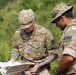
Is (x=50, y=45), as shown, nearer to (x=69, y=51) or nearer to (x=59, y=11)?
(x=59, y=11)

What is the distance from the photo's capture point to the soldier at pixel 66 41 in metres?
3.85

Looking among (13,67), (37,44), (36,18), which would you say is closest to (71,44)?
(13,67)

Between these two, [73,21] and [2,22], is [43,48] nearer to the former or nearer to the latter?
[73,21]

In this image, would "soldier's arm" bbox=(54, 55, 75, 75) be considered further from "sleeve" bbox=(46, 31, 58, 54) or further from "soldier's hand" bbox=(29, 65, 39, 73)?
"sleeve" bbox=(46, 31, 58, 54)

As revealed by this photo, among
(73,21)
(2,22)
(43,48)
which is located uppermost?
(73,21)

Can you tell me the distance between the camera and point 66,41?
3951mm

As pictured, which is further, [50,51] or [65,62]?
[50,51]

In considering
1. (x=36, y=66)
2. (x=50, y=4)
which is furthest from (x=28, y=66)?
(x=50, y=4)

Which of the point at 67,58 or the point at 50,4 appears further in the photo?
the point at 50,4

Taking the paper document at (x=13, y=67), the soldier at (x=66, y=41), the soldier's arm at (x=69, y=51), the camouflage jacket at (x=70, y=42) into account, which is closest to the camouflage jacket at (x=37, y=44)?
the paper document at (x=13, y=67)

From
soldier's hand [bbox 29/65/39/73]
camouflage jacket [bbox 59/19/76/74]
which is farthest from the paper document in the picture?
camouflage jacket [bbox 59/19/76/74]

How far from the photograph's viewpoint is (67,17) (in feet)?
13.4

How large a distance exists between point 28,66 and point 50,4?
8.16 meters

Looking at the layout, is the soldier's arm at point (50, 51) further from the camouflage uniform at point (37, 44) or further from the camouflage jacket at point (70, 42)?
the camouflage jacket at point (70, 42)
